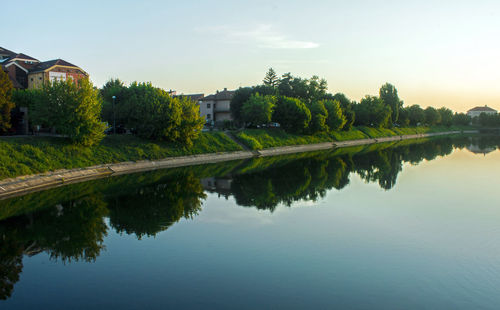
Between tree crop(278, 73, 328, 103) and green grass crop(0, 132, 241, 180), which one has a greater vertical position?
tree crop(278, 73, 328, 103)

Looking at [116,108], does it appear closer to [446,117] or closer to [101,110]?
[101,110]

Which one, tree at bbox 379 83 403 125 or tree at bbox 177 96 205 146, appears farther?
tree at bbox 379 83 403 125

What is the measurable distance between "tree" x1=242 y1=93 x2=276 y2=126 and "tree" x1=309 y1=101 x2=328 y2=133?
995cm

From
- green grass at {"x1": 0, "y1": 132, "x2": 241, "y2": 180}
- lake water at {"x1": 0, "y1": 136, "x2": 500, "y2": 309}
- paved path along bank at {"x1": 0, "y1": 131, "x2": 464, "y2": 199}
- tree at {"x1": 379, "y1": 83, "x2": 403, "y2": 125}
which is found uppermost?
tree at {"x1": 379, "y1": 83, "x2": 403, "y2": 125}

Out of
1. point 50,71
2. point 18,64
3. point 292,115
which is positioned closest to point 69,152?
point 292,115

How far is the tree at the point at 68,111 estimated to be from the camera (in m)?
32.5

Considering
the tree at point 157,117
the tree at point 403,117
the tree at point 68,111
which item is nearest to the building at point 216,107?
the tree at point 157,117

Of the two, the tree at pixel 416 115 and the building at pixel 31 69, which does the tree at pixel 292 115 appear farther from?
the tree at pixel 416 115

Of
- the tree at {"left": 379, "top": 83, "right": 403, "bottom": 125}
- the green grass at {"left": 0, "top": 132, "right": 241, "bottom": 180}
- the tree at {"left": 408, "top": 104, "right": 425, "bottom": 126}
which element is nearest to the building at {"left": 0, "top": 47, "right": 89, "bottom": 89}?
the green grass at {"left": 0, "top": 132, "right": 241, "bottom": 180}

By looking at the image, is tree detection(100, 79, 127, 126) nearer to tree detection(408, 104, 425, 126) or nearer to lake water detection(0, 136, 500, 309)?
lake water detection(0, 136, 500, 309)

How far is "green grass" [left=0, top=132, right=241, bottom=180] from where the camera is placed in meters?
27.0

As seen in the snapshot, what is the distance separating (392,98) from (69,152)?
9900 cm

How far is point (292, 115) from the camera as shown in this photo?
6366 cm

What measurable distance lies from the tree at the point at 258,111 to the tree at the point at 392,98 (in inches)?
2327
